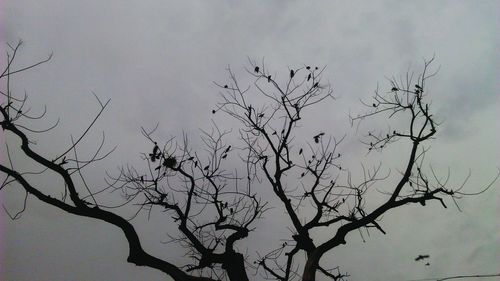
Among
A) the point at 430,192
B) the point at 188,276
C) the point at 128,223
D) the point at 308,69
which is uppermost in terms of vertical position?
the point at 308,69

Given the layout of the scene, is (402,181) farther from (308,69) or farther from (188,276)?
(188,276)

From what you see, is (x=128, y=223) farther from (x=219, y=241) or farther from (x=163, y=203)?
(x=219, y=241)

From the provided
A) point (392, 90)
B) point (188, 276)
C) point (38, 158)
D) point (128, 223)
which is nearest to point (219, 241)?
point (188, 276)

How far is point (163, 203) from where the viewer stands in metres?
9.08

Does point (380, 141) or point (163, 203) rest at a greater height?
point (380, 141)

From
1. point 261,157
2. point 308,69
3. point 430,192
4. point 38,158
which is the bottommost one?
point 38,158

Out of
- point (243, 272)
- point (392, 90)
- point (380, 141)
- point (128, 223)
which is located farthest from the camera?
point (380, 141)

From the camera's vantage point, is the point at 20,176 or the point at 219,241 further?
the point at 219,241

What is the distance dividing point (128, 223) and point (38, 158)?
1.81m

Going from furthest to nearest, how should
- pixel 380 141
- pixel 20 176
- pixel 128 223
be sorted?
pixel 380 141 < pixel 128 223 < pixel 20 176

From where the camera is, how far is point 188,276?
279 inches

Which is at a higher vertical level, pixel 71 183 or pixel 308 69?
pixel 308 69

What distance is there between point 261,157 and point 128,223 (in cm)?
383

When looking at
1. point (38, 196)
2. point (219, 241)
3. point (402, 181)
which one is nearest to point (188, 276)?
point (219, 241)
